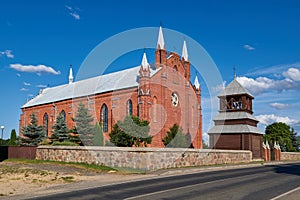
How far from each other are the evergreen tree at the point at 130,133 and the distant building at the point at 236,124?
31.4 feet

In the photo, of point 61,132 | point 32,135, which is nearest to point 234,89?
point 61,132

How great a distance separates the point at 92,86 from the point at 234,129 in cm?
2250

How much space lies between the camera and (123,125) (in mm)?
31469

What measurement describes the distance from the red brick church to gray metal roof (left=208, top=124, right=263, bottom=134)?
19.7 feet

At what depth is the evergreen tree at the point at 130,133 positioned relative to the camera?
30.2 metres

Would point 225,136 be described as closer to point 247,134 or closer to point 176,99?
point 247,134

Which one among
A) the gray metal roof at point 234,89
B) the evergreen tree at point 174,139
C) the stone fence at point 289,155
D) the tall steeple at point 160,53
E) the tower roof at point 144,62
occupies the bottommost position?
the stone fence at point 289,155

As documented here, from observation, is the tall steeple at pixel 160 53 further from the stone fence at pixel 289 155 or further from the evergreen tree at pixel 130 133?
the stone fence at pixel 289 155

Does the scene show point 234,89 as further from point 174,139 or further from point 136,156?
point 136,156

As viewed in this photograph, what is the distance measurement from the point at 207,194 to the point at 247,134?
26.6 metres

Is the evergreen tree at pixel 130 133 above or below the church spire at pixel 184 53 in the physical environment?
below

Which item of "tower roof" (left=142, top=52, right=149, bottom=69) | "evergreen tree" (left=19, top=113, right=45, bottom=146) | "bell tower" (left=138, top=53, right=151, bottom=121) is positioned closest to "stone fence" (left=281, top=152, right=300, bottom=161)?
"bell tower" (left=138, top=53, right=151, bottom=121)

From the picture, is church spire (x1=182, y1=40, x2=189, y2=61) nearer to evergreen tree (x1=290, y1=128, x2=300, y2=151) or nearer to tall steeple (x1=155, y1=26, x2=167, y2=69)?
tall steeple (x1=155, y1=26, x2=167, y2=69)

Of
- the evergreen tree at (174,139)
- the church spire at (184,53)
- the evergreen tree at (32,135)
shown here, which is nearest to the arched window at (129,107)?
the evergreen tree at (174,139)
